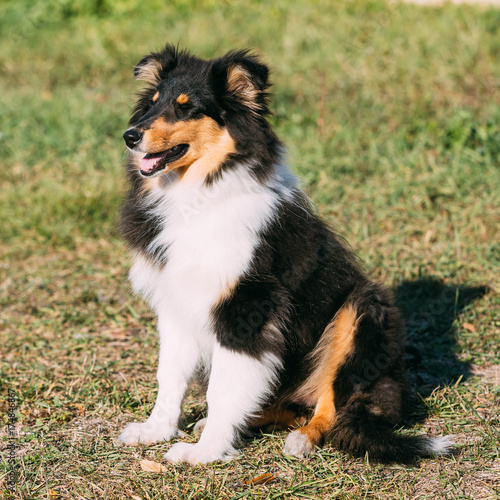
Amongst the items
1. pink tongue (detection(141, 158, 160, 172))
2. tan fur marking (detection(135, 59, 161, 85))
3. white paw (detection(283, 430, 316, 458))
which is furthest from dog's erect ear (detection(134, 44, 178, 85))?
white paw (detection(283, 430, 316, 458))

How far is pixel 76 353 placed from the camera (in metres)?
4.54

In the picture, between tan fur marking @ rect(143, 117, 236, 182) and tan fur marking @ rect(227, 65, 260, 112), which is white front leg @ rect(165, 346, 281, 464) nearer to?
tan fur marking @ rect(143, 117, 236, 182)

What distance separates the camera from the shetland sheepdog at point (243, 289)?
3189 mm

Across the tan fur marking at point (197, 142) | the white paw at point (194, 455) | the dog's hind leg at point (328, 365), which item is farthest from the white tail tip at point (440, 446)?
the tan fur marking at point (197, 142)

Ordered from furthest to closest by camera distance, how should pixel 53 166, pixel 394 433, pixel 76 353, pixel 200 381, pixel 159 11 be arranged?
pixel 159 11 → pixel 53 166 → pixel 76 353 → pixel 200 381 → pixel 394 433

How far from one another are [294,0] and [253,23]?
131 centimetres

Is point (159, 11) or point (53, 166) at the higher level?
point (159, 11)

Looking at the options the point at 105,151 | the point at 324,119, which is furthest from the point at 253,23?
the point at 105,151

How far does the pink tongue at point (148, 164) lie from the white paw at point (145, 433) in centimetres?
137

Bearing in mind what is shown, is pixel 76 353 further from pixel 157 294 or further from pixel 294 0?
pixel 294 0

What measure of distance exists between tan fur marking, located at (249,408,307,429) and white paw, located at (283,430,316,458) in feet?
0.92

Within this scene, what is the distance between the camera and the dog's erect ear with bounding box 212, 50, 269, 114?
3283 mm

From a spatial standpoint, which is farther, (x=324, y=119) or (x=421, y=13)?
(x=421, y=13)

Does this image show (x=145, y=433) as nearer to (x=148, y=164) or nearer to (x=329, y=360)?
(x=329, y=360)
